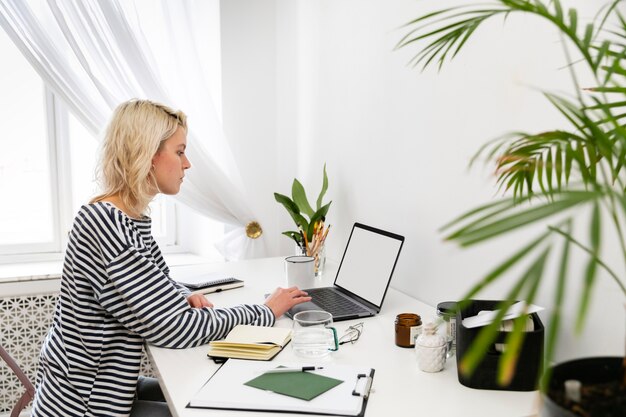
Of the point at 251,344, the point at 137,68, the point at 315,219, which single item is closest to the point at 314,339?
the point at 251,344

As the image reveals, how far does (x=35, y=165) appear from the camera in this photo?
279 centimetres

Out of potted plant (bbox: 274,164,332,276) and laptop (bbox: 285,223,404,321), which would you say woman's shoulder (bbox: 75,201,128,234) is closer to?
laptop (bbox: 285,223,404,321)

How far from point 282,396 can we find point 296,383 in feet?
0.18

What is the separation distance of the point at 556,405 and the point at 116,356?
42.2 inches

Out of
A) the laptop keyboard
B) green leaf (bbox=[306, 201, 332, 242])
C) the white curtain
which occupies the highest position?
the white curtain

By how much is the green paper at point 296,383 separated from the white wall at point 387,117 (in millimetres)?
528

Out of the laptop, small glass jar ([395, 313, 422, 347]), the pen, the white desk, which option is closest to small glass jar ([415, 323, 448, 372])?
the white desk

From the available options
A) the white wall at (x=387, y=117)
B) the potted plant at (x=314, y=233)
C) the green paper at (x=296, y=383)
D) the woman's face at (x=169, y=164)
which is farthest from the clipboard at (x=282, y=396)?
the potted plant at (x=314, y=233)

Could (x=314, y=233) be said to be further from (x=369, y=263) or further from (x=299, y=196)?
(x=369, y=263)

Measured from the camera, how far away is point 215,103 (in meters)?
2.79

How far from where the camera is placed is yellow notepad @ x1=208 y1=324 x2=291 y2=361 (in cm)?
136

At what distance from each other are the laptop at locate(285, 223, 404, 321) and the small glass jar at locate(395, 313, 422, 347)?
0.24 m

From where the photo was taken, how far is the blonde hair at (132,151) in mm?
1547

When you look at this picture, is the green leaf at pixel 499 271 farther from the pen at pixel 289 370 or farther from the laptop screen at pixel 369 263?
the laptop screen at pixel 369 263
